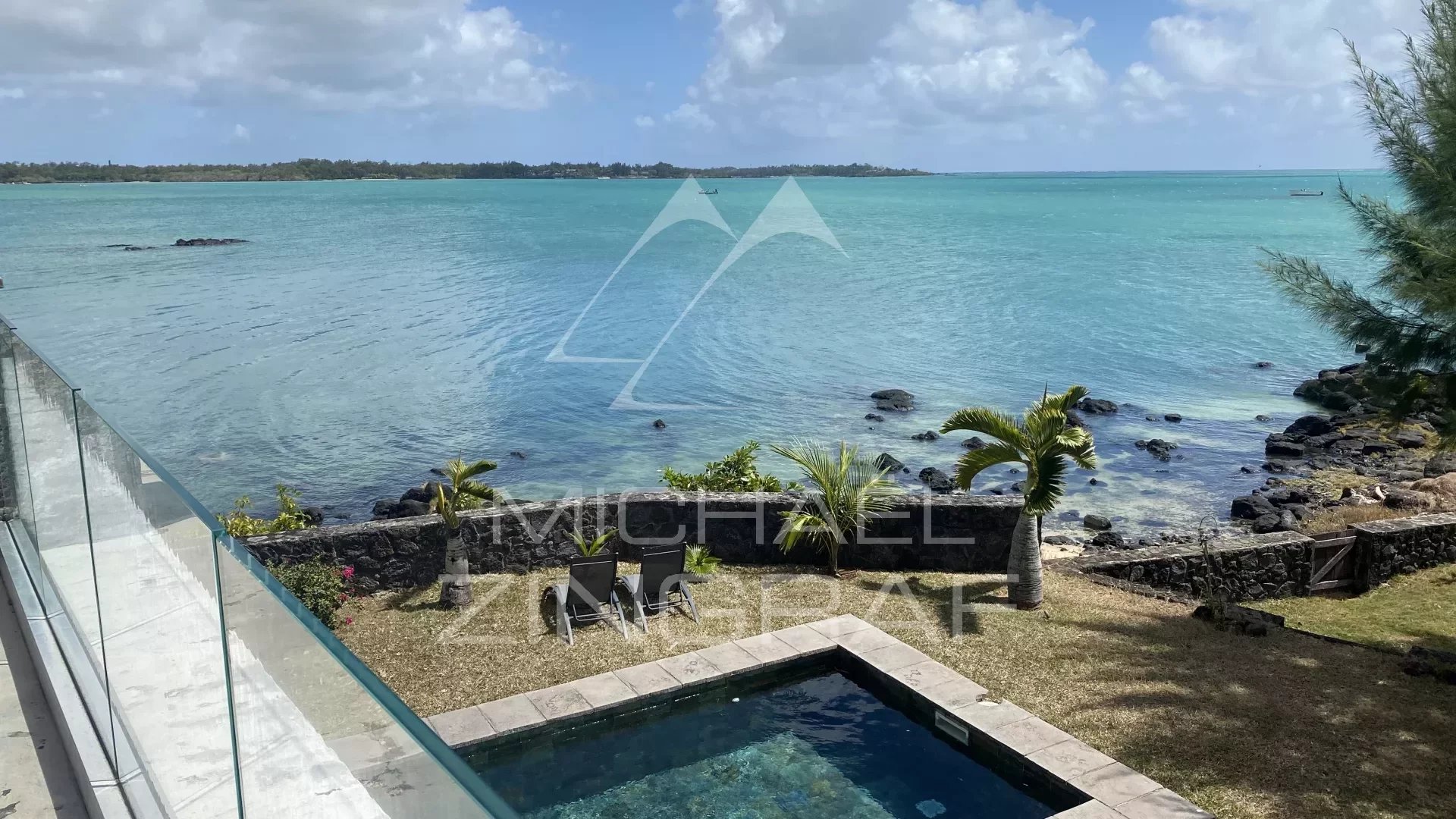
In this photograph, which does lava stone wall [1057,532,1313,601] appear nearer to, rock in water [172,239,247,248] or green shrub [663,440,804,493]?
green shrub [663,440,804,493]

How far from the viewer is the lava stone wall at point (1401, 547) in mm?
12852

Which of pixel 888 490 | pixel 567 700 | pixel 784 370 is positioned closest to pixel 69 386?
pixel 567 700

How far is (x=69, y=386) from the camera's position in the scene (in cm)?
418

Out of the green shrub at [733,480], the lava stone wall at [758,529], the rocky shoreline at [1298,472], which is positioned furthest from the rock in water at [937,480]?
the lava stone wall at [758,529]

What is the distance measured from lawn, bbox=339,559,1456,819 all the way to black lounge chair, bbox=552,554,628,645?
0.23 m

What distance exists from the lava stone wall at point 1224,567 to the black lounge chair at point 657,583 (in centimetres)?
497

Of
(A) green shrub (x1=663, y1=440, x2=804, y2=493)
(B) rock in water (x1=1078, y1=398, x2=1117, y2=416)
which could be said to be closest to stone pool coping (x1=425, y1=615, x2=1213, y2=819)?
(A) green shrub (x1=663, y1=440, x2=804, y2=493)

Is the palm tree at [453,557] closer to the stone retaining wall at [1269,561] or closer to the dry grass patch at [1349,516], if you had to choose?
the stone retaining wall at [1269,561]

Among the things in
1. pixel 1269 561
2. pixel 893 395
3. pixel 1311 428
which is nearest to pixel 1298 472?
pixel 1311 428

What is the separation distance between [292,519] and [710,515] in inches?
190

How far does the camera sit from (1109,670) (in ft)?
30.0

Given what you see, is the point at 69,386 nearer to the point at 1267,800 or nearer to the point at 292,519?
the point at 1267,800

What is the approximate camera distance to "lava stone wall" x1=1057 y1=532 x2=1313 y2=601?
12375 mm

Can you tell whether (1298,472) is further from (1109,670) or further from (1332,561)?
(1109,670)
